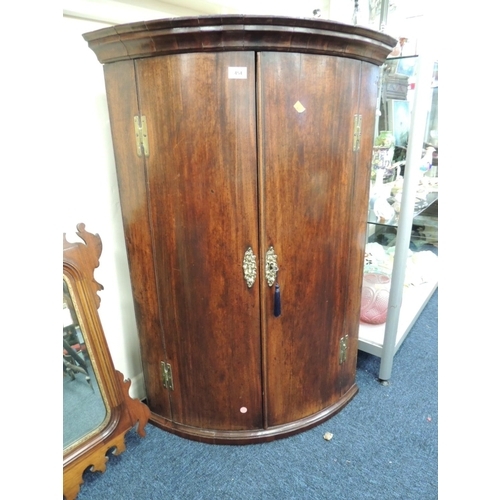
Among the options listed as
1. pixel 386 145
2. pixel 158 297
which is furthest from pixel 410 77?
pixel 158 297

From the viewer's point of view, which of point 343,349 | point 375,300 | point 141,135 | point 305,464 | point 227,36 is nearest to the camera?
point 227,36

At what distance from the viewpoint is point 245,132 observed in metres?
1.02

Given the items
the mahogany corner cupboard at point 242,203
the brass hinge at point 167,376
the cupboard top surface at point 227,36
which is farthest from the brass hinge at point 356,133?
the brass hinge at point 167,376

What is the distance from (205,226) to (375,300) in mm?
1149

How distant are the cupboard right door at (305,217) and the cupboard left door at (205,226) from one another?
53 millimetres

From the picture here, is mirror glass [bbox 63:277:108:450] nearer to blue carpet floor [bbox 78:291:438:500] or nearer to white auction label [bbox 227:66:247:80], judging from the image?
blue carpet floor [bbox 78:291:438:500]

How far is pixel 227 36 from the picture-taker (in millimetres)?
920

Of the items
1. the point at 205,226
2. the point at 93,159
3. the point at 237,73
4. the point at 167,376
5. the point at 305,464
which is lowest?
the point at 305,464

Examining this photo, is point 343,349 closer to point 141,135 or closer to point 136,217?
point 136,217

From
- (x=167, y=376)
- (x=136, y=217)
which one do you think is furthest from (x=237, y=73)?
(x=167, y=376)

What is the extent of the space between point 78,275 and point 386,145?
141 centimetres

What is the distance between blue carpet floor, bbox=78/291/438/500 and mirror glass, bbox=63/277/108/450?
0.22m

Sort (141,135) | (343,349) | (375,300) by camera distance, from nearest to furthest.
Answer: (141,135) → (343,349) → (375,300)

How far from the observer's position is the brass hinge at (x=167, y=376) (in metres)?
1.35
